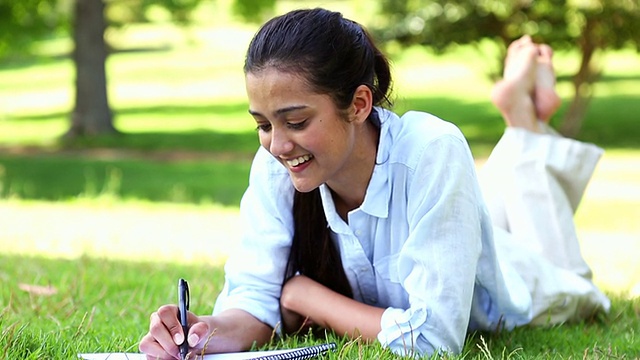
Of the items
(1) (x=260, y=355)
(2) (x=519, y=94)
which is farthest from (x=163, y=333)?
(2) (x=519, y=94)

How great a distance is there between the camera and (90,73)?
708 inches

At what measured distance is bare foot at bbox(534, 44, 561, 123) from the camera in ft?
14.8

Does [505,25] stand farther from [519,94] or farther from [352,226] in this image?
[352,226]

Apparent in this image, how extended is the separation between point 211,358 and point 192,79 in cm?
3123

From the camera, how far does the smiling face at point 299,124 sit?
2770 mm

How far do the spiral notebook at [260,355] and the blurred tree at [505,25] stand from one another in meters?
14.4

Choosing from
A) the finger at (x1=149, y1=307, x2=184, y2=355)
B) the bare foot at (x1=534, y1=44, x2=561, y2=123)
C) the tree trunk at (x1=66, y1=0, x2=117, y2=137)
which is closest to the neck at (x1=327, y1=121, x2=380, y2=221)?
the finger at (x1=149, y1=307, x2=184, y2=355)

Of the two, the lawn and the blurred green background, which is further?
the blurred green background

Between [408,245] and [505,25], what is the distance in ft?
48.2

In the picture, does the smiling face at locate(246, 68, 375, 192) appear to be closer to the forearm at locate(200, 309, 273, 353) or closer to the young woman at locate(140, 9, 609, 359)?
the young woman at locate(140, 9, 609, 359)

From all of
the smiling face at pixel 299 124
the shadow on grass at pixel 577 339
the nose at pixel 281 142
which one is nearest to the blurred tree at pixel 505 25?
the shadow on grass at pixel 577 339

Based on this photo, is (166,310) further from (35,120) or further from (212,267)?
(35,120)

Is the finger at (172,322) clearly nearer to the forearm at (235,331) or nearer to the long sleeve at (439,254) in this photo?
the forearm at (235,331)

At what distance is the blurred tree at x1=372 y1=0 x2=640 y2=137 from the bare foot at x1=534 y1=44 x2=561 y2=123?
12.2 m
